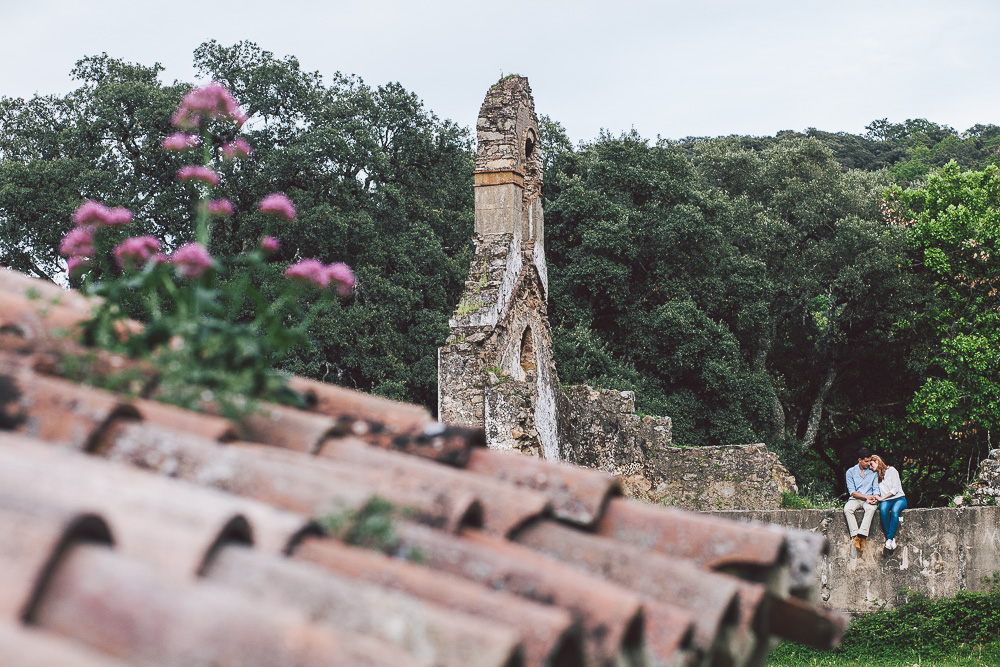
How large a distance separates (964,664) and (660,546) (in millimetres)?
8085

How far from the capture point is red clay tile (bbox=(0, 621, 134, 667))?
1.09m

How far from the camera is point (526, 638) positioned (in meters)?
1.59

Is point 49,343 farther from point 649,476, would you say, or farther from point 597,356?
point 597,356

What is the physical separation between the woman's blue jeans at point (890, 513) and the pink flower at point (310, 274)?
8569mm

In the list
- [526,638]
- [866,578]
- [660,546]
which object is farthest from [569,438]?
[526,638]

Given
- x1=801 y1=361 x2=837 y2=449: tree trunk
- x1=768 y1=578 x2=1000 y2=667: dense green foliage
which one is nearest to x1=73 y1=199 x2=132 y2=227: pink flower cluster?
x1=768 y1=578 x2=1000 y2=667: dense green foliage

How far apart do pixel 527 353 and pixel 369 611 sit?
38.9ft

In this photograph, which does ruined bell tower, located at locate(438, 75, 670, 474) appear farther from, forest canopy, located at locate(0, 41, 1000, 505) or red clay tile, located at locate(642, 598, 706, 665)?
red clay tile, located at locate(642, 598, 706, 665)

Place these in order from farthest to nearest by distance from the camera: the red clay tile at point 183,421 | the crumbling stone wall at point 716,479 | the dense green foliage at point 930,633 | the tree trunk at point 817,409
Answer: the tree trunk at point 817,409, the crumbling stone wall at point 716,479, the dense green foliage at point 930,633, the red clay tile at point 183,421

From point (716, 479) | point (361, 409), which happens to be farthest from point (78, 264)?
point (716, 479)

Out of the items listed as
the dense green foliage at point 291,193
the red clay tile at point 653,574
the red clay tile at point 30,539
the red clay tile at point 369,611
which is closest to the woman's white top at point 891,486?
the red clay tile at point 653,574

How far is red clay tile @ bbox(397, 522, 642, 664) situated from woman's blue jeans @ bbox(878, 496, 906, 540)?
8.94 m

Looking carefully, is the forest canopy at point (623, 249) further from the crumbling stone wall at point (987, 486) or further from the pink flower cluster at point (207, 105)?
the pink flower cluster at point (207, 105)

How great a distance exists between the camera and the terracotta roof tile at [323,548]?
1297 millimetres
